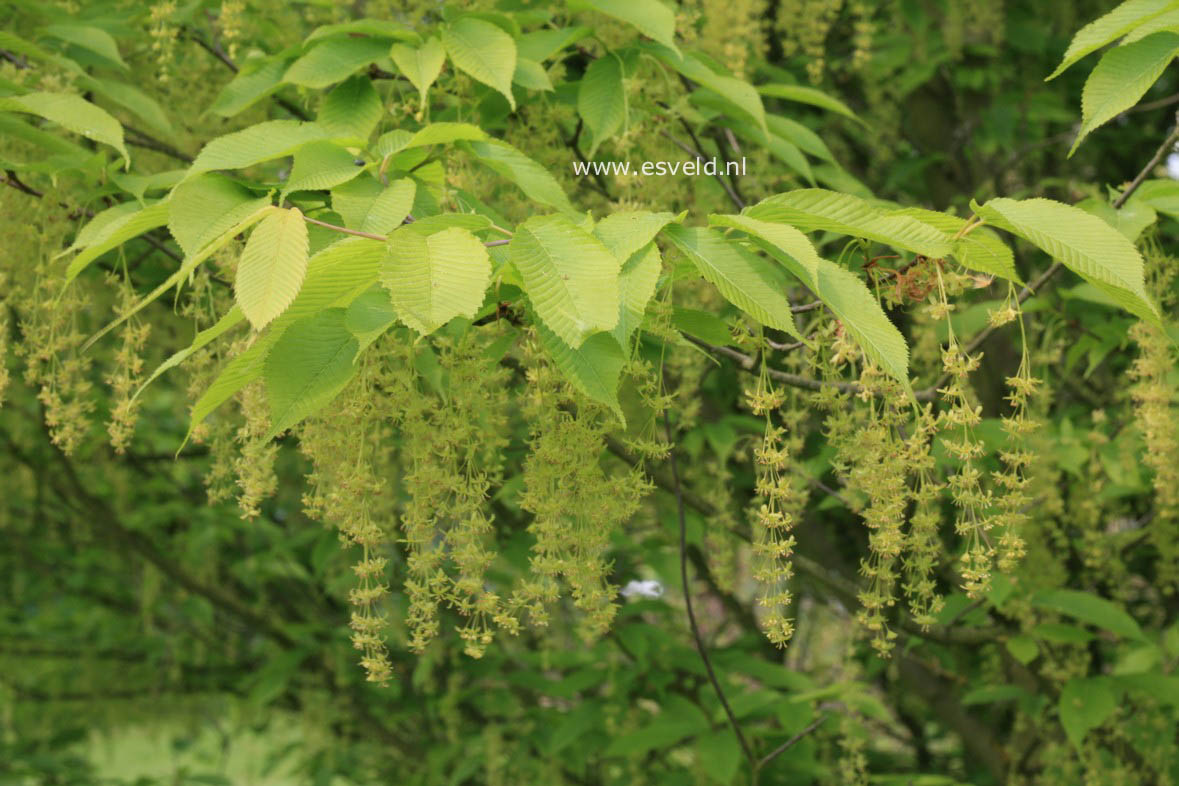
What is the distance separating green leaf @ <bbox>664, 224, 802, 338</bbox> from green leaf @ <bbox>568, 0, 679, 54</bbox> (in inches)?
28.6

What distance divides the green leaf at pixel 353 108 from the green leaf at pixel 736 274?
2.66 ft

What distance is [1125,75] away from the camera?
1.72 metres

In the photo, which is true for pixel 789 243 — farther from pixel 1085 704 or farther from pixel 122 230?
pixel 1085 704

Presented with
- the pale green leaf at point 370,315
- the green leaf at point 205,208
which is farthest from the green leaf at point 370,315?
the green leaf at point 205,208

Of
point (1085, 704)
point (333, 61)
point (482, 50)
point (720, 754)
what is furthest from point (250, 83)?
point (1085, 704)

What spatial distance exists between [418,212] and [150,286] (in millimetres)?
1538

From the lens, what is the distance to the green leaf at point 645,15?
2084mm

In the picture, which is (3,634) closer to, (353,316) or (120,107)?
(120,107)

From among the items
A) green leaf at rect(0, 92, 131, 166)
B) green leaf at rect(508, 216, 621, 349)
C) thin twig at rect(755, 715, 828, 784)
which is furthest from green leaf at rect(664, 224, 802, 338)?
thin twig at rect(755, 715, 828, 784)

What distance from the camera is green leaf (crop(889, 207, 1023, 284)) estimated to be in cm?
149

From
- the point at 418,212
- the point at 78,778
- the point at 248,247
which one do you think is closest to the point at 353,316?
the point at 248,247

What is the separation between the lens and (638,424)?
7.14 feet

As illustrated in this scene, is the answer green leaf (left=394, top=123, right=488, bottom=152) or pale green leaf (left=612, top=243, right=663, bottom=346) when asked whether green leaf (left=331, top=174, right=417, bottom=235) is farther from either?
pale green leaf (left=612, top=243, right=663, bottom=346)

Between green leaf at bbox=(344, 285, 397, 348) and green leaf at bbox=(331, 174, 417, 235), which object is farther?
green leaf at bbox=(331, 174, 417, 235)
